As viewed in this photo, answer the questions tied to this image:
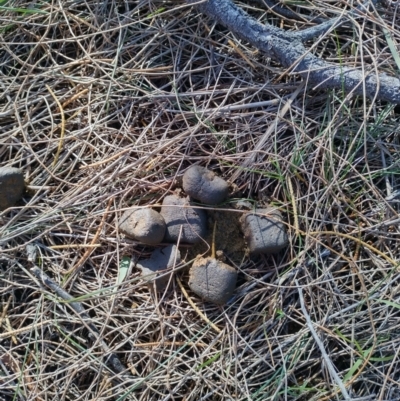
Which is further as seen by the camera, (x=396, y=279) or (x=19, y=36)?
(x=19, y=36)

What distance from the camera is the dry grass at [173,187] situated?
6.10ft

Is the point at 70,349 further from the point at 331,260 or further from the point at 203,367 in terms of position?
the point at 331,260

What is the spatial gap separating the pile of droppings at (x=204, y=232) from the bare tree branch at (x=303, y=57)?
0.44 meters

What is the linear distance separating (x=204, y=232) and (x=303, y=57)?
65cm

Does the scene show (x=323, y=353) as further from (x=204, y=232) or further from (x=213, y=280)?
(x=204, y=232)

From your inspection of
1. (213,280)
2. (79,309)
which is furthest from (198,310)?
(79,309)

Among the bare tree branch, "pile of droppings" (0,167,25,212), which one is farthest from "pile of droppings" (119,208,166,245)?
the bare tree branch

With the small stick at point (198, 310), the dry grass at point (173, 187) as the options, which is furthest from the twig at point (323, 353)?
the small stick at point (198, 310)

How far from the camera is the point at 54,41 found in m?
2.07

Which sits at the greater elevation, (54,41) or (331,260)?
(54,41)

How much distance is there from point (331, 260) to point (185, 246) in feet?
1.55

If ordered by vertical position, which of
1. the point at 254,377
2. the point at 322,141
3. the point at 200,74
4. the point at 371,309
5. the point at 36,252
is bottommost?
the point at 254,377

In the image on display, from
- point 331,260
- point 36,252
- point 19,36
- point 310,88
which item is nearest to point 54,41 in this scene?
point 19,36

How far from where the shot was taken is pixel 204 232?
1915mm
